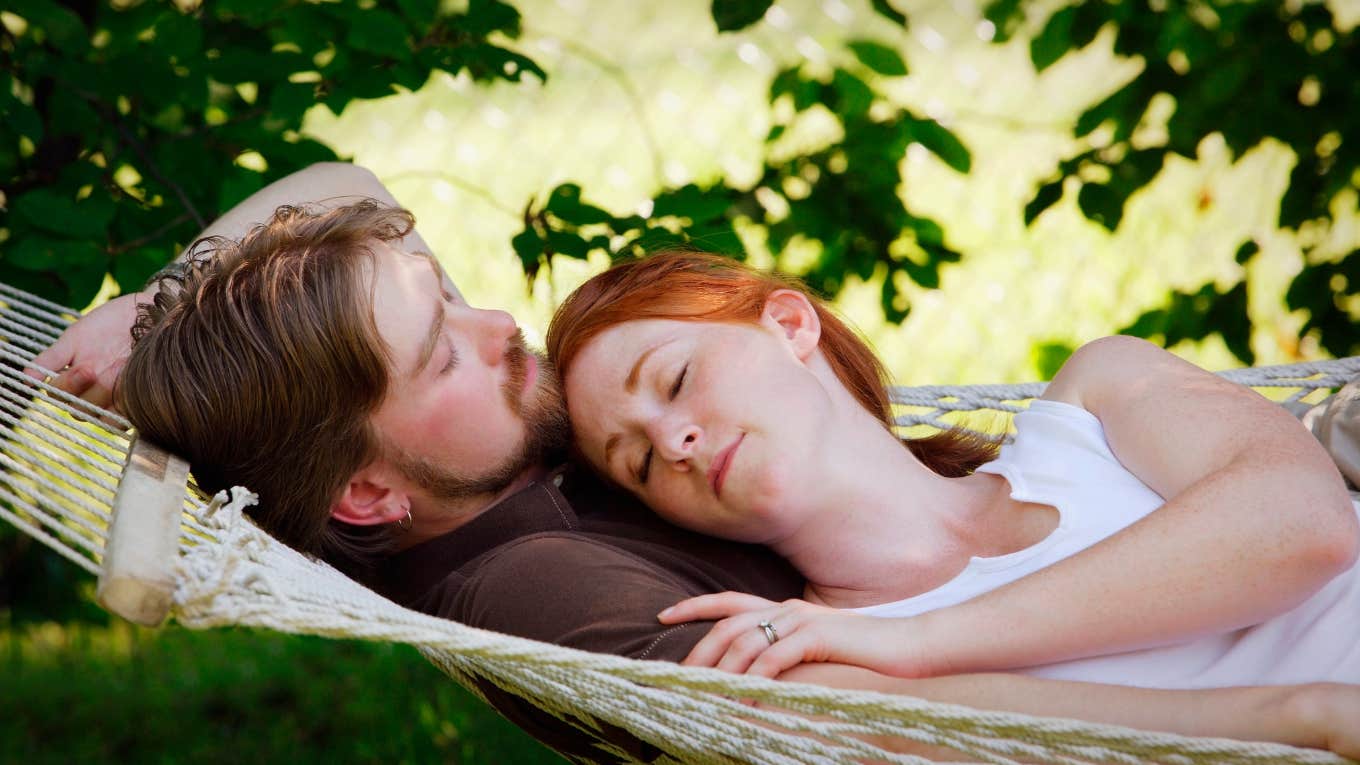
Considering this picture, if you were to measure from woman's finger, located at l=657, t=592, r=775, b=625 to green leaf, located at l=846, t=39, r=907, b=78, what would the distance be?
1458 millimetres

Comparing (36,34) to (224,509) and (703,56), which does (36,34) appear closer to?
(224,509)

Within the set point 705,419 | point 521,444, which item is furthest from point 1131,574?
point 521,444

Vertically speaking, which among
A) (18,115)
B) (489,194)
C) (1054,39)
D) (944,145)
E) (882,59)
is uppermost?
(1054,39)

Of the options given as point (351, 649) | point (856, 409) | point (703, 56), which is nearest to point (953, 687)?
point (856, 409)

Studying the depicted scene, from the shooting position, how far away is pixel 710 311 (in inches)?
70.9

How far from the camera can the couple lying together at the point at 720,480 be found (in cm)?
130

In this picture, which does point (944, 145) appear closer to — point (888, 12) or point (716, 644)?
point (888, 12)

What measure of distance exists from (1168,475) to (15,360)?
59.1 inches

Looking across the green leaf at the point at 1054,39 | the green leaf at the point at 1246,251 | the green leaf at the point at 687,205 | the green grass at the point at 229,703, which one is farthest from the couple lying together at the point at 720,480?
the green leaf at the point at 1246,251

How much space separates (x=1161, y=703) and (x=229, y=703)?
2.46 metres

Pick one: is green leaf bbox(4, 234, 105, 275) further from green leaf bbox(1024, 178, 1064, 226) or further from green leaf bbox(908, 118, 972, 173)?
green leaf bbox(1024, 178, 1064, 226)

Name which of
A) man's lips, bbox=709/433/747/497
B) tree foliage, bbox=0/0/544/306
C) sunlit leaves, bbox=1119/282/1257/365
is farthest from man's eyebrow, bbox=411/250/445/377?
sunlit leaves, bbox=1119/282/1257/365

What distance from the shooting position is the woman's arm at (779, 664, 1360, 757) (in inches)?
43.0

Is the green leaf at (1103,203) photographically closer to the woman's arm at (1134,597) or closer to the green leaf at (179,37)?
the woman's arm at (1134,597)
